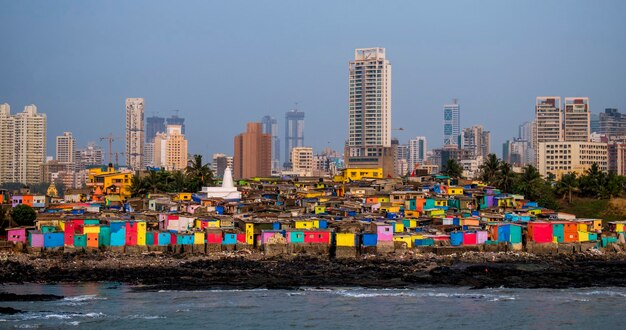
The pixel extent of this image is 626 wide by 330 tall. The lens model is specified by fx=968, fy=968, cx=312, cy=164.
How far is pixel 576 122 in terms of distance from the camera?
→ 4156 inches

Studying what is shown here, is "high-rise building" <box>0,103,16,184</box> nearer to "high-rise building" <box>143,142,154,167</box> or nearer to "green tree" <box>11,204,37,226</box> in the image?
"high-rise building" <box>143,142,154,167</box>

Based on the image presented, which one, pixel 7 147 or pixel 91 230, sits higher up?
pixel 7 147

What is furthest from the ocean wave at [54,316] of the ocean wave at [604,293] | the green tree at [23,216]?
the green tree at [23,216]

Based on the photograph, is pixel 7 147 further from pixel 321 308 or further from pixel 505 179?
pixel 321 308

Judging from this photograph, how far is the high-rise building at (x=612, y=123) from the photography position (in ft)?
437

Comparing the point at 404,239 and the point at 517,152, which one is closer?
the point at 404,239

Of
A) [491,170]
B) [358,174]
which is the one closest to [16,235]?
[491,170]

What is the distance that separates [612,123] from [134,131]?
2731 inches

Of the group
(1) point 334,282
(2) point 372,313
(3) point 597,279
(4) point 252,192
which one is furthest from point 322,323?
(4) point 252,192

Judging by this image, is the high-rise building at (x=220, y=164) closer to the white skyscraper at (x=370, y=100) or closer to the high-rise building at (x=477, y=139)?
the white skyscraper at (x=370, y=100)

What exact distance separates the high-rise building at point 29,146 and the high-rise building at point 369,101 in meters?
36.7

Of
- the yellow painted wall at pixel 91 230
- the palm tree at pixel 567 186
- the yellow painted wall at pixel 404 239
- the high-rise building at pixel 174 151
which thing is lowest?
the yellow painted wall at pixel 404 239

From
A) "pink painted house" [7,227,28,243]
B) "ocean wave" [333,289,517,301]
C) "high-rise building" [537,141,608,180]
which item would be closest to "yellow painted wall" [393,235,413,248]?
"ocean wave" [333,289,517,301]

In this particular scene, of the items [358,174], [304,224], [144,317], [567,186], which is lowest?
[144,317]
